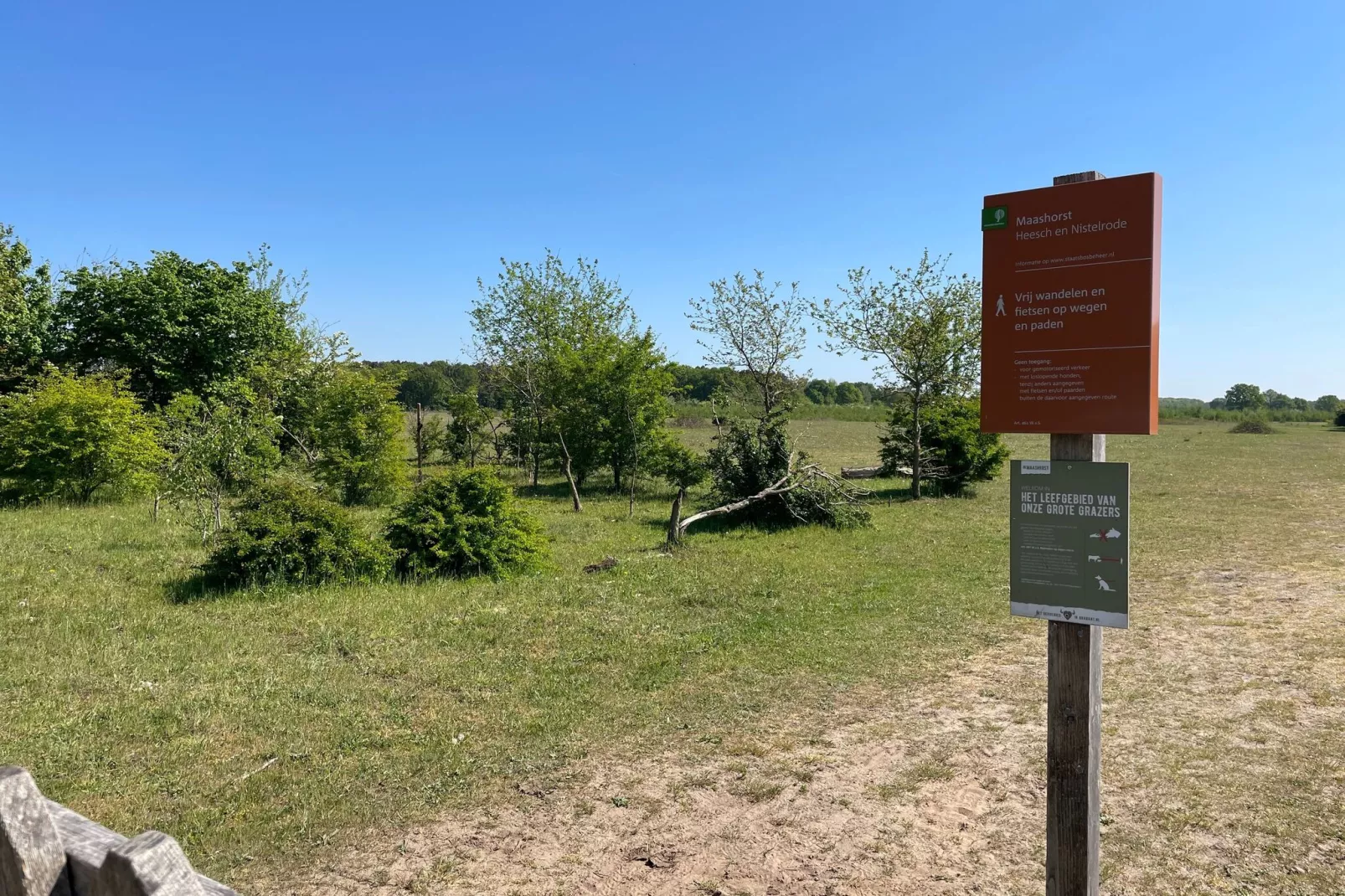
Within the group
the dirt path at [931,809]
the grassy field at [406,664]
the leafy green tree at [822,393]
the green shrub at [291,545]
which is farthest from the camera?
the leafy green tree at [822,393]

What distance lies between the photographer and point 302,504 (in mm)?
9688

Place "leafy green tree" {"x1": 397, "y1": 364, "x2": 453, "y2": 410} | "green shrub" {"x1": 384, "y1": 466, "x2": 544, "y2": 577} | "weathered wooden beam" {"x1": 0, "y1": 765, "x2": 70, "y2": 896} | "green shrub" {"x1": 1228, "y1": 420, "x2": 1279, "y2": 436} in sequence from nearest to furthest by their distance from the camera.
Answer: "weathered wooden beam" {"x1": 0, "y1": 765, "x2": 70, "y2": 896}
"green shrub" {"x1": 384, "y1": 466, "x2": 544, "y2": 577}
"green shrub" {"x1": 1228, "y1": 420, "x2": 1279, "y2": 436}
"leafy green tree" {"x1": 397, "y1": 364, "x2": 453, "y2": 410}

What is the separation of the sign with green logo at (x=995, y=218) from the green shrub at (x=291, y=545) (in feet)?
28.2

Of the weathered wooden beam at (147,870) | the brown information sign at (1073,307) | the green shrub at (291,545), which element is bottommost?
the green shrub at (291,545)

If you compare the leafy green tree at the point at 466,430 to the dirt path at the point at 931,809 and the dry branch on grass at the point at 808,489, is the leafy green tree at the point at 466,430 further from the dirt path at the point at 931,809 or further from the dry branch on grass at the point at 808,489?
the dirt path at the point at 931,809

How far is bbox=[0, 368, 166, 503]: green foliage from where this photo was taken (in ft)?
53.4

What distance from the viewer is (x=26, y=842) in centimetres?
166

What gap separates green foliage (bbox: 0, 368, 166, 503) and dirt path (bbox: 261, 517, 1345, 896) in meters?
15.0

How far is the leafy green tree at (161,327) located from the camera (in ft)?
81.0

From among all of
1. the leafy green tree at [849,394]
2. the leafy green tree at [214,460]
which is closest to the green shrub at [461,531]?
the leafy green tree at [214,460]

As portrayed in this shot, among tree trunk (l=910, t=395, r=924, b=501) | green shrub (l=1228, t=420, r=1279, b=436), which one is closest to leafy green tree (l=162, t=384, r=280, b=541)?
tree trunk (l=910, t=395, r=924, b=501)

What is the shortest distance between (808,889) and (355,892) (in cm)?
215

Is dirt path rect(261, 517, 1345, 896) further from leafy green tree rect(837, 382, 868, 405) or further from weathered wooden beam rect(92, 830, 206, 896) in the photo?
leafy green tree rect(837, 382, 868, 405)

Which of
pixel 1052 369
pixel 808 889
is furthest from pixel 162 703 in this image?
pixel 1052 369
